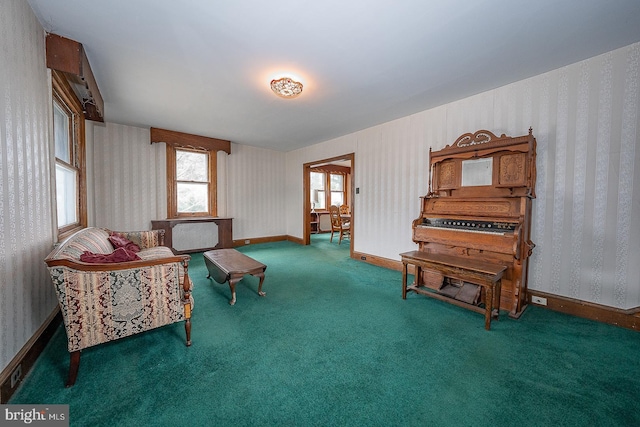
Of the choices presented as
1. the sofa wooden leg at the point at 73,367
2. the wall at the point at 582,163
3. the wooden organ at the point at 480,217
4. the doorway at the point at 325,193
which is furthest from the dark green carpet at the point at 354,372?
the doorway at the point at 325,193

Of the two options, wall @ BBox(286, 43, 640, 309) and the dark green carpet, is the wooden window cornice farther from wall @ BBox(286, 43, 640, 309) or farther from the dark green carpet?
wall @ BBox(286, 43, 640, 309)

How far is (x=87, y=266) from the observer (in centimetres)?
154

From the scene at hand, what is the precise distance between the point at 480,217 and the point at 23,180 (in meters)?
4.00

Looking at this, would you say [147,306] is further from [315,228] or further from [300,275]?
[315,228]

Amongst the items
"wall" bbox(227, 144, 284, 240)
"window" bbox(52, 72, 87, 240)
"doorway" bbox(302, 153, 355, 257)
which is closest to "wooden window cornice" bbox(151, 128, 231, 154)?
"wall" bbox(227, 144, 284, 240)

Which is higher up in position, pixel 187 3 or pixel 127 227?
pixel 187 3

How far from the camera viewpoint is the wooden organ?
2.48m

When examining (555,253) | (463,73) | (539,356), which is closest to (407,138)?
(463,73)

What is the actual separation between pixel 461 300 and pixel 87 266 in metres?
3.26

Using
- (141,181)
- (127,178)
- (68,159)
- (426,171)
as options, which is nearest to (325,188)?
(426,171)

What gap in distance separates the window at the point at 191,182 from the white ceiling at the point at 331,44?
1.78 metres

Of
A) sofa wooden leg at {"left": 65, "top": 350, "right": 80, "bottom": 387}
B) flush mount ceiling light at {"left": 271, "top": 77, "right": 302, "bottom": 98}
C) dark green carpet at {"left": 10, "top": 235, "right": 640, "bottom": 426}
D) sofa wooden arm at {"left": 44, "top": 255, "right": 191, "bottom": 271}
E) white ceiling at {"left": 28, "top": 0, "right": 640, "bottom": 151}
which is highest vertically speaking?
A: white ceiling at {"left": 28, "top": 0, "right": 640, "bottom": 151}

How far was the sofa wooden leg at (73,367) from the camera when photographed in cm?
151
